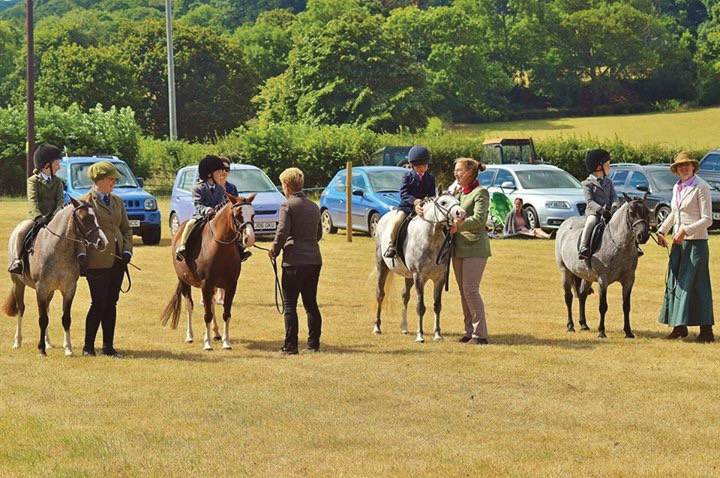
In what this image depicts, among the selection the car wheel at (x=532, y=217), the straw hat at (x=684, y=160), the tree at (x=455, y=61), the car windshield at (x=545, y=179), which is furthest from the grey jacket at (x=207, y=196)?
the tree at (x=455, y=61)

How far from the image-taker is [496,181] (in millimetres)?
33344

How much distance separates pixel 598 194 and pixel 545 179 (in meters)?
17.5

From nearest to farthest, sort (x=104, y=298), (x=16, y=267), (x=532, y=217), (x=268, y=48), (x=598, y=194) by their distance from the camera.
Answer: (x=104, y=298) < (x=16, y=267) < (x=598, y=194) < (x=532, y=217) < (x=268, y=48)

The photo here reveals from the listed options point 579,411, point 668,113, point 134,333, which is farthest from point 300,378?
point 668,113

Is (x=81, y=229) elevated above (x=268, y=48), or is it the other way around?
(x=268, y=48)

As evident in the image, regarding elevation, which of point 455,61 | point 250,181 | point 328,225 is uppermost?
point 455,61

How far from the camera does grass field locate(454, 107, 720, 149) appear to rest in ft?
310

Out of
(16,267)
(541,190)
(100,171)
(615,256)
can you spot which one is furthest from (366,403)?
(541,190)

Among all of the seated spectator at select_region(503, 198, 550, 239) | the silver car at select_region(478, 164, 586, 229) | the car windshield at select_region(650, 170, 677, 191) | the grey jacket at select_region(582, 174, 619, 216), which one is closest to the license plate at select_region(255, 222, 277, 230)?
the seated spectator at select_region(503, 198, 550, 239)

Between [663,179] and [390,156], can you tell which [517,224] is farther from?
[390,156]

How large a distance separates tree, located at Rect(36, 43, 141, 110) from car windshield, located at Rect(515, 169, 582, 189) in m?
64.0

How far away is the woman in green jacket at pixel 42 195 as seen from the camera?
46.0 ft

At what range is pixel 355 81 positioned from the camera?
8275cm

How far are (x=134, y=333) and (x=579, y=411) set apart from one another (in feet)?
23.2
